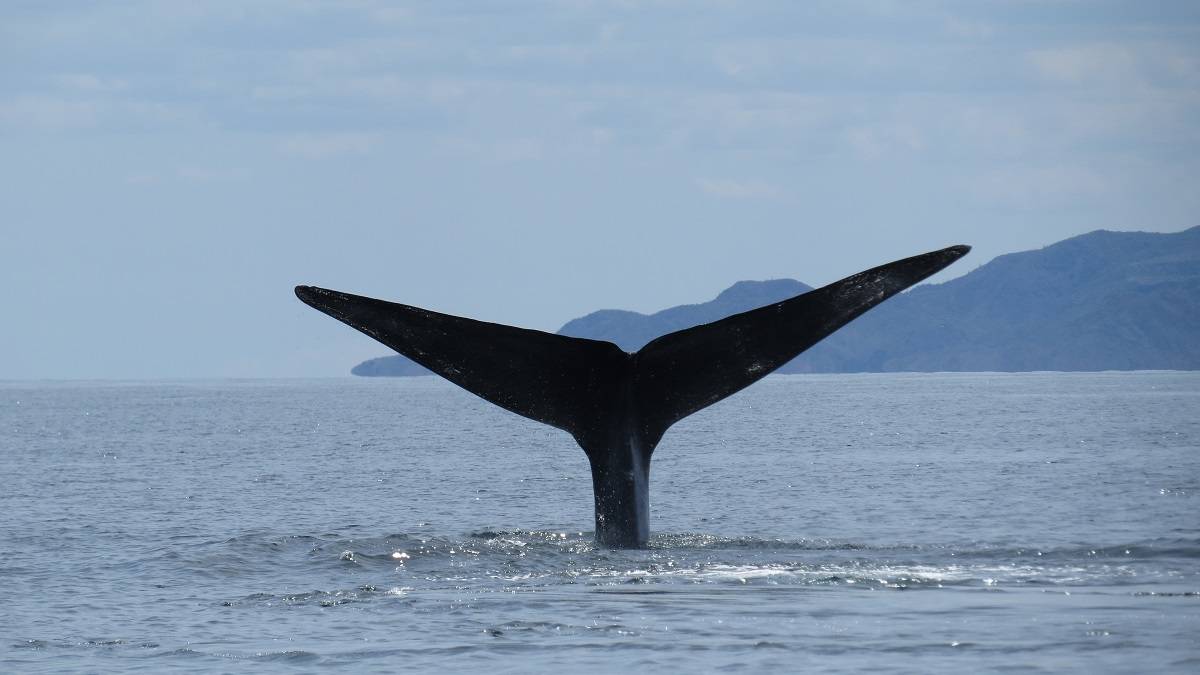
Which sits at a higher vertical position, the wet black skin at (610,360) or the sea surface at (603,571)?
the wet black skin at (610,360)

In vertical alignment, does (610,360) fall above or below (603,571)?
above

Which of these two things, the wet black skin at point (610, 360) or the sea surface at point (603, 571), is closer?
the sea surface at point (603, 571)

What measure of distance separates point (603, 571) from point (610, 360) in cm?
224

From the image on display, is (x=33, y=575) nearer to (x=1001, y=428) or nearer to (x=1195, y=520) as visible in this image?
(x=1195, y=520)

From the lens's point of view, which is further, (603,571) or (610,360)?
(603,571)

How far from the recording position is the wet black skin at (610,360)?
1269 centimetres

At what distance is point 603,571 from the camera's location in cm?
1487

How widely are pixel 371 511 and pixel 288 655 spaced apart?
1465cm

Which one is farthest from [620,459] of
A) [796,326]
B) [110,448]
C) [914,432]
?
[914,432]

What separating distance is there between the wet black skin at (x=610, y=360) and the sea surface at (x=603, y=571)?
4.75 ft

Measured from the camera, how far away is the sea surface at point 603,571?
1129cm

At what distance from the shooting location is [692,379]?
44.1ft

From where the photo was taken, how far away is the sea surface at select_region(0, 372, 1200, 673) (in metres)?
11.3

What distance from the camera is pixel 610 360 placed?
45.3 ft
